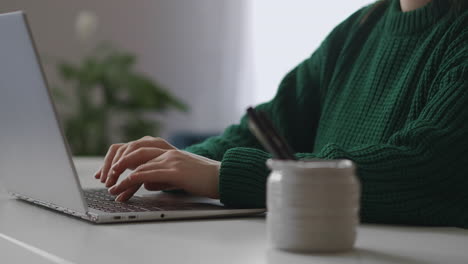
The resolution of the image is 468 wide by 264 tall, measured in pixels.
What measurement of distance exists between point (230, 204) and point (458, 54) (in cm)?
42

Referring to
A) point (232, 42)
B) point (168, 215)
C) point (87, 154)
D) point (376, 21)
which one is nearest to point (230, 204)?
point (168, 215)

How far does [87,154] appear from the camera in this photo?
3967 mm

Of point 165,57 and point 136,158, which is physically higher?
point 136,158

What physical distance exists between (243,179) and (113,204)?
0.58 feet

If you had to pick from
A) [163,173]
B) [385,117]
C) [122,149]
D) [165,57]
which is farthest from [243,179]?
[165,57]

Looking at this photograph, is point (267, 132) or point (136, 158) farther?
point (136, 158)

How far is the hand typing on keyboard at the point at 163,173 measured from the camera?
966 mm

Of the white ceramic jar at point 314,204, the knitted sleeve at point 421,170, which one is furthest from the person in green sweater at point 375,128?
the white ceramic jar at point 314,204

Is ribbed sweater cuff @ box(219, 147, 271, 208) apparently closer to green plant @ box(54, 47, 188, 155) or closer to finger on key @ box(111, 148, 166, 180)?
finger on key @ box(111, 148, 166, 180)

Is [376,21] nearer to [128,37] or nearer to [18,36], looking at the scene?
[18,36]

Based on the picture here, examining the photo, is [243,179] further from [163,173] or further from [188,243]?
[188,243]

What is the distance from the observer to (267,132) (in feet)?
2.13

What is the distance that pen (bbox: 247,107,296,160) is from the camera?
2.10 ft

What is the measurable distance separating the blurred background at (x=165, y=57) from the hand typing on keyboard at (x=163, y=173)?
288 centimetres
